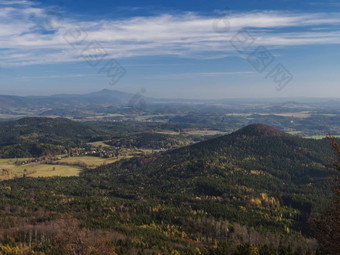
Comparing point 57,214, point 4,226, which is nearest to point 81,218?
point 57,214

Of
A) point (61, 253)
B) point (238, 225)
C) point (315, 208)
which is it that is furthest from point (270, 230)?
point (61, 253)

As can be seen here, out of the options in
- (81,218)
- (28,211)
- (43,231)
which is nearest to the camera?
(43,231)

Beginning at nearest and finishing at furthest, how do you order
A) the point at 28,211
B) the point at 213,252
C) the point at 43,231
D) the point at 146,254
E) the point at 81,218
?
the point at 213,252 < the point at 146,254 < the point at 43,231 < the point at 81,218 < the point at 28,211

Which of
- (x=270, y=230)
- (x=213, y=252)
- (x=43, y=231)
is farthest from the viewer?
(x=270, y=230)

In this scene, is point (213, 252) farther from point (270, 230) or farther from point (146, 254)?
point (270, 230)

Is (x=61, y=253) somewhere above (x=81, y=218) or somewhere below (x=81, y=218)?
above

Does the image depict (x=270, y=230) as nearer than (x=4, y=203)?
Yes

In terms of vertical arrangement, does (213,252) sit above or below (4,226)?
above

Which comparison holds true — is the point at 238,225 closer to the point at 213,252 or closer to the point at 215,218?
the point at 215,218

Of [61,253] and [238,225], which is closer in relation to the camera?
[61,253]
